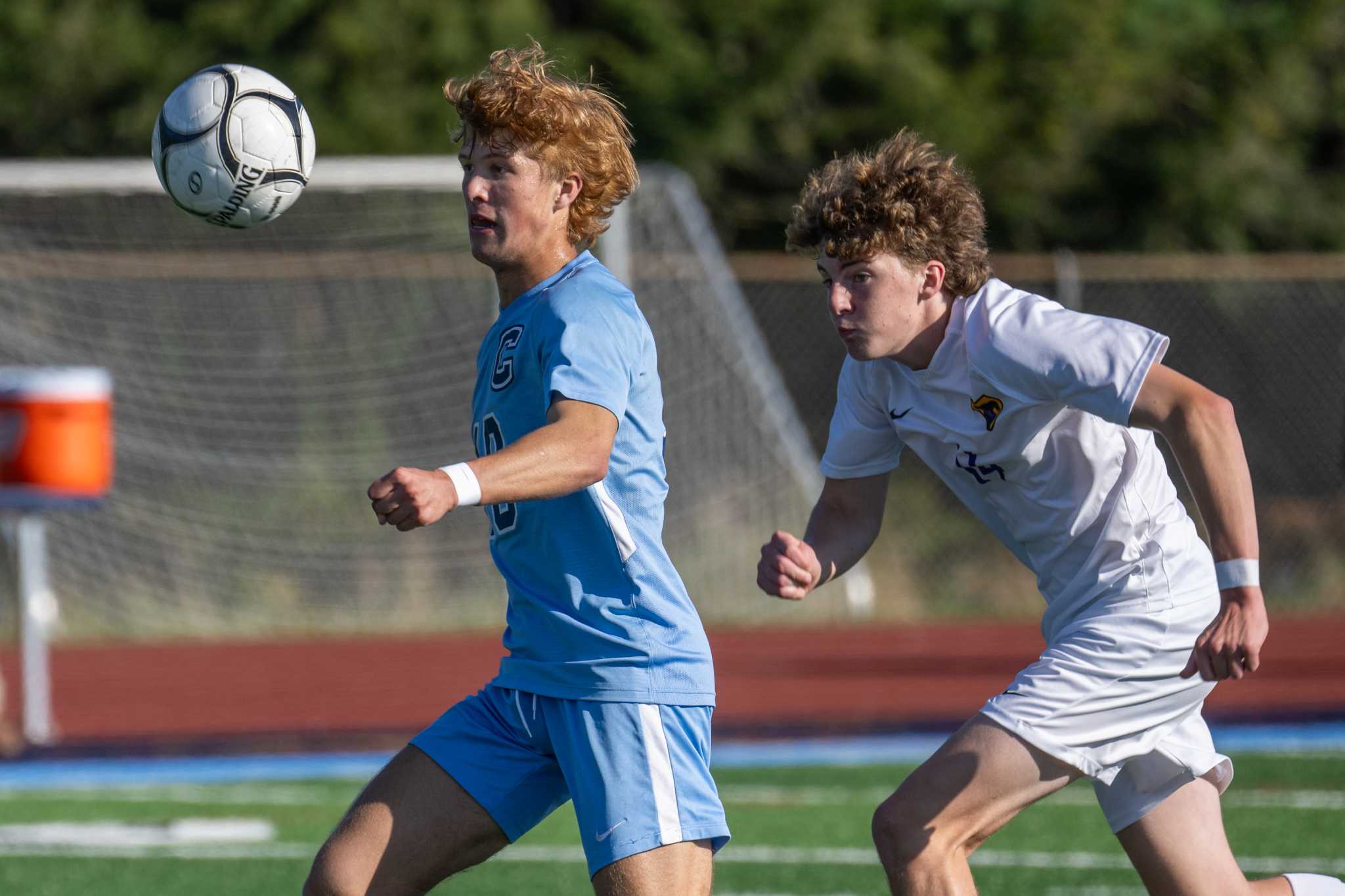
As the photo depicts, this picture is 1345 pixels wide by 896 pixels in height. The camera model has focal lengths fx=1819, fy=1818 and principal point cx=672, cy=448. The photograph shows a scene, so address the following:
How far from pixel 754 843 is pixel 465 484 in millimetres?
4038

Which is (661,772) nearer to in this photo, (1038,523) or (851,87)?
(1038,523)

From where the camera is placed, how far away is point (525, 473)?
311cm

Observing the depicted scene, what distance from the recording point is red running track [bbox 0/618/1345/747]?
1023 cm

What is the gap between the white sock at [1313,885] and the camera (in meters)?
3.88

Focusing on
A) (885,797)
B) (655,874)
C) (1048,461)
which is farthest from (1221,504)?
(885,797)

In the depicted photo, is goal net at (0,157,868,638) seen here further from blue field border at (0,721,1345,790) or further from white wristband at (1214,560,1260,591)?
white wristband at (1214,560,1260,591)

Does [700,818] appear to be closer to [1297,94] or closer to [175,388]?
[175,388]

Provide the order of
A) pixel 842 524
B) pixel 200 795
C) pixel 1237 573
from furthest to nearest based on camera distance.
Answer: pixel 200 795, pixel 842 524, pixel 1237 573

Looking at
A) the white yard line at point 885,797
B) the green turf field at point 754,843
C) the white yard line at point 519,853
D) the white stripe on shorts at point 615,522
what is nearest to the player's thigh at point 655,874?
the white stripe on shorts at point 615,522

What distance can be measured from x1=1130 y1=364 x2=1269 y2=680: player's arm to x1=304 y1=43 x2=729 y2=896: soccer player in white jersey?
37.5 inches

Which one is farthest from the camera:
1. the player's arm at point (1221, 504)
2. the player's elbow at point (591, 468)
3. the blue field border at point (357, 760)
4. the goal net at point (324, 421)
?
the goal net at point (324, 421)

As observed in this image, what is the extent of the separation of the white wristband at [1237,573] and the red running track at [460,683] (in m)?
6.67

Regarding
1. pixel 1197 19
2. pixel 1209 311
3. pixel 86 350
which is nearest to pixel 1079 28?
pixel 1197 19

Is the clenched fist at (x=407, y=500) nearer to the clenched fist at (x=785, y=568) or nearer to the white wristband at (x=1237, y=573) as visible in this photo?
the clenched fist at (x=785, y=568)
